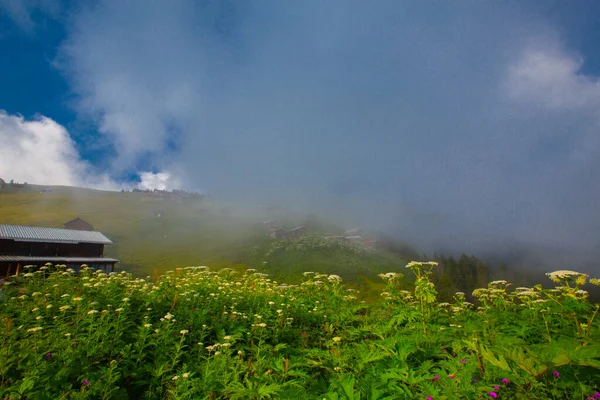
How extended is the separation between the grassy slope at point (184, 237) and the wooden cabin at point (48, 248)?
37.9m

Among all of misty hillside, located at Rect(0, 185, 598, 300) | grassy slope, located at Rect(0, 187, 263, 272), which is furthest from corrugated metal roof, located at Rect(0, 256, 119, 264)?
grassy slope, located at Rect(0, 187, 263, 272)

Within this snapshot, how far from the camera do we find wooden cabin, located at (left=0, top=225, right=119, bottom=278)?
3984cm

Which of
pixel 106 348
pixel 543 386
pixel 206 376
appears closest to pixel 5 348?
pixel 106 348

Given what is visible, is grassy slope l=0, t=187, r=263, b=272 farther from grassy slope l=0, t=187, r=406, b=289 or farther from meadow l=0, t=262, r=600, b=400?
meadow l=0, t=262, r=600, b=400

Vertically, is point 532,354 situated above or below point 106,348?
above

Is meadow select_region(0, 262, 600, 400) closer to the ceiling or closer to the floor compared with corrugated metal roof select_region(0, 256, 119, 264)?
closer to the floor

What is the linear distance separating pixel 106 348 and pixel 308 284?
7691mm

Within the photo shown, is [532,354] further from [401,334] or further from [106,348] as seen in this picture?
[106,348]

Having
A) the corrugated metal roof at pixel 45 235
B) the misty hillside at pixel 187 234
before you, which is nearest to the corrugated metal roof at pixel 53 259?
the corrugated metal roof at pixel 45 235

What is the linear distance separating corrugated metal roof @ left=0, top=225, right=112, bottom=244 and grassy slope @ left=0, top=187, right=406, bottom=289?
37.9 meters

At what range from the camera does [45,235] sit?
45.0 meters

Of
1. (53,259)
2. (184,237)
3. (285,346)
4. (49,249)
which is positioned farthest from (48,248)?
(184,237)

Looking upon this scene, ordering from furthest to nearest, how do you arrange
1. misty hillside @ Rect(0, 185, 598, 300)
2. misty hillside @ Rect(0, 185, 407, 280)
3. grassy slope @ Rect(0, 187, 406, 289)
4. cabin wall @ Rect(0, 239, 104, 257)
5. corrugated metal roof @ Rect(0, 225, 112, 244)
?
misty hillside @ Rect(0, 185, 407, 280) → grassy slope @ Rect(0, 187, 406, 289) → misty hillside @ Rect(0, 185, 598, 300) → corrugated metal roof @ Rect(0, 225, 112, 244) → cabin wall @ Rect(0, 239, 104, 257)

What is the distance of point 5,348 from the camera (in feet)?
16.8
